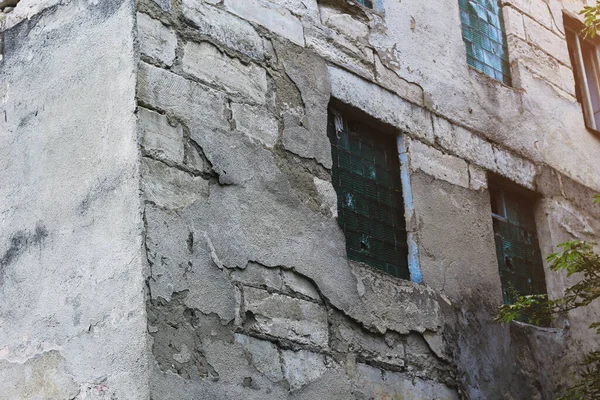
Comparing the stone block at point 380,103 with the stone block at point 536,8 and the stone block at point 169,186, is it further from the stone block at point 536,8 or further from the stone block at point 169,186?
the stone block at point 536,8

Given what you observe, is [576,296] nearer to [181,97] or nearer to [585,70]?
[181,97]

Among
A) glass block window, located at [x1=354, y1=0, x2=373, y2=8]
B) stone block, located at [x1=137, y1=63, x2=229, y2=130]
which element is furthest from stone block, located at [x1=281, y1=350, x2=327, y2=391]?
glass block window, located at [x1=354, y1=0, x2=373, y2=8]

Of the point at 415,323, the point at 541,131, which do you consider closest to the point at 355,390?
the point at 415,323

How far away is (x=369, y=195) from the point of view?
6.25m

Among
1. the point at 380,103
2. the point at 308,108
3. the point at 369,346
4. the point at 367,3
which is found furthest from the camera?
the point at 367,3

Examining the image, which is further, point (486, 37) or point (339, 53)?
point (486, 37)

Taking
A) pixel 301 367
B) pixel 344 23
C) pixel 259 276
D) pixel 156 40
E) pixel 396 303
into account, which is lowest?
pixel 301 367

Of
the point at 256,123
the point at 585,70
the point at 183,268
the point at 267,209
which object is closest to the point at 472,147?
the point at 256,123

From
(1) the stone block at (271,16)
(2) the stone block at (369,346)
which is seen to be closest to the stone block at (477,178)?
(2) the stone block at (369,346)

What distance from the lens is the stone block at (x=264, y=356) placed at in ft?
16.5

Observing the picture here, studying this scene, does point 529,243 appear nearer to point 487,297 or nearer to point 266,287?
point 487,297

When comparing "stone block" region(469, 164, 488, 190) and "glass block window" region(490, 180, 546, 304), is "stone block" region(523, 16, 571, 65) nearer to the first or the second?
"glass block window" region(490, 180, 546, 304)

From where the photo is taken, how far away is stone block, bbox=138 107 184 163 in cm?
498

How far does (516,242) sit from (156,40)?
3057mm
